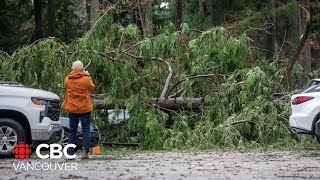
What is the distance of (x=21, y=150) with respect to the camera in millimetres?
12289

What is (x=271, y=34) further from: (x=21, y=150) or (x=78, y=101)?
(x=78, y=101)

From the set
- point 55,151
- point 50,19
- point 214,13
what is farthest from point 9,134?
point 214,13

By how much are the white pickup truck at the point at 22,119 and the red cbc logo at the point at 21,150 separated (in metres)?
0.08

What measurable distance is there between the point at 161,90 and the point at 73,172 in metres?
9.70

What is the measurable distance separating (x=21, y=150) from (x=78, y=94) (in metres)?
1.94

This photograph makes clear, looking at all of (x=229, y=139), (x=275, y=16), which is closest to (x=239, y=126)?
(x=229, y=139)

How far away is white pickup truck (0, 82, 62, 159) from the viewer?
12266 mm

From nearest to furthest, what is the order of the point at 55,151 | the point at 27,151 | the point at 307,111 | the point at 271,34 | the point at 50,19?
the point at 55,151 → the point at 27,151 → the point at 307,111 → the point at 271,34 → the point at 50,19

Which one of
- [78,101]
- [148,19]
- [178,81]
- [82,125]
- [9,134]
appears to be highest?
[148,19]

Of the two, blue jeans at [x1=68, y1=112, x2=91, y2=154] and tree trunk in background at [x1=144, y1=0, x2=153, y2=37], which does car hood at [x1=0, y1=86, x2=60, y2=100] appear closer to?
blue jeans at [x1=68, y1=112, x2=91, y2=154]

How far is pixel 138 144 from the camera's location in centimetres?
1769

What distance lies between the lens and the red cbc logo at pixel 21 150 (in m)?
12.2

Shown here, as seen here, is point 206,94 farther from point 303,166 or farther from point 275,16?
point 275,16

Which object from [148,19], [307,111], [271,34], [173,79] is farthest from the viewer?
[271,34]
